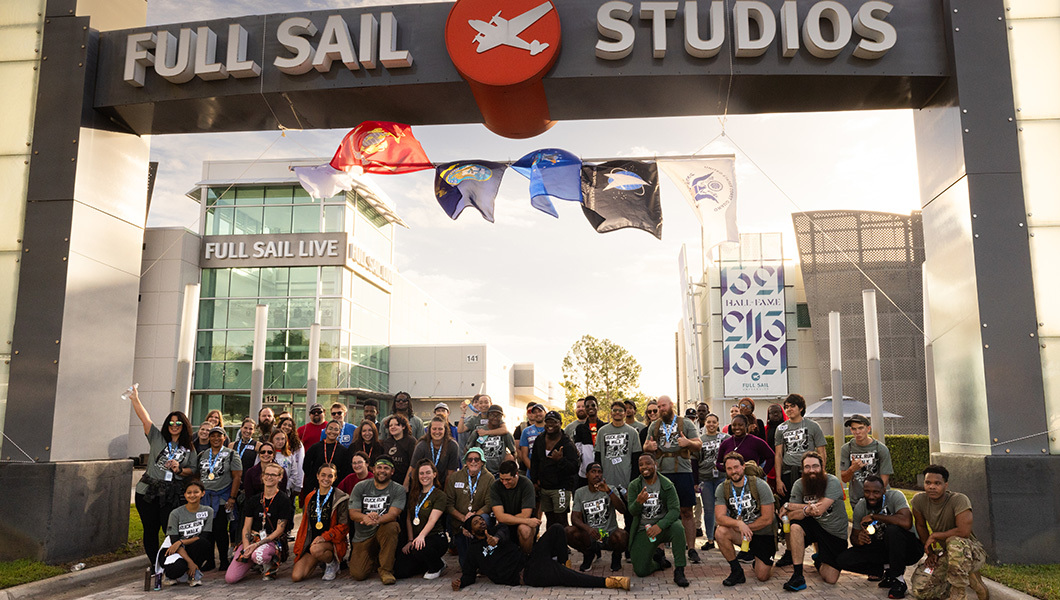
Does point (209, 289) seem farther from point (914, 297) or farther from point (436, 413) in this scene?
point (914, 297)

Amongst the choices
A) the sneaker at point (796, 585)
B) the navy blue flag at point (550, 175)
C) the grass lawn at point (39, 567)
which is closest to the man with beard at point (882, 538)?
the sneaker at point (796, 585)

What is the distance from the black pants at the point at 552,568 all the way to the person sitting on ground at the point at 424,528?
106cm

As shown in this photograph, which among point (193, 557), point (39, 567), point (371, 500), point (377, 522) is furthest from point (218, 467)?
point (377, 522)

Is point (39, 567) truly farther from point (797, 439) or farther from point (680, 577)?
point (797, 439)

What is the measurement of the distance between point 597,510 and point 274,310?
82.9 feet

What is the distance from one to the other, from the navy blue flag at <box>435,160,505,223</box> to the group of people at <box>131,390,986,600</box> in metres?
3.03

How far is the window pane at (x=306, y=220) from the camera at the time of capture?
3127cm

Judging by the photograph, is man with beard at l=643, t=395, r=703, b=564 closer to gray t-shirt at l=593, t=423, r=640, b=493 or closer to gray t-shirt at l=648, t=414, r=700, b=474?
gray t-shirt at l=648, t=414, r=700, b=474

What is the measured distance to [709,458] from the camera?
32.2 ft

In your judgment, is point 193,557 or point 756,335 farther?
point 756,335

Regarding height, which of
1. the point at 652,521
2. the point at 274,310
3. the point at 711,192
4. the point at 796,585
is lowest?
the point at 796,585

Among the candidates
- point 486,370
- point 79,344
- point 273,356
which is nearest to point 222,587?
point 79,344

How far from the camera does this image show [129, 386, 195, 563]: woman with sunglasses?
8.38m

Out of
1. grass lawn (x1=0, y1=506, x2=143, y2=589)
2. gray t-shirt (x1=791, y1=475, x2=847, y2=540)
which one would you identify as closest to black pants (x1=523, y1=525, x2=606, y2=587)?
gray t-shirt (x1=791, y1=475, x2=847, y2=540)
